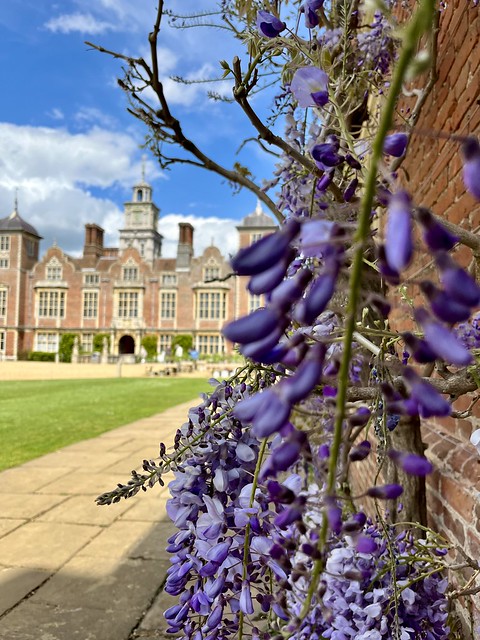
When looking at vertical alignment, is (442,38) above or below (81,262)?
below

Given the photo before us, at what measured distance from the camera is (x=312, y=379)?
34 centimetres

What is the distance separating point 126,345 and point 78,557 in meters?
32.1

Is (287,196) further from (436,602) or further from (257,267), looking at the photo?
(257,267)

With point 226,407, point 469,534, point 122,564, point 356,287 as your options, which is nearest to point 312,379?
point 356,287

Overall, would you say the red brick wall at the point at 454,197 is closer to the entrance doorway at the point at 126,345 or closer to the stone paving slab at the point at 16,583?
the stone paving slab at the point at 16,583

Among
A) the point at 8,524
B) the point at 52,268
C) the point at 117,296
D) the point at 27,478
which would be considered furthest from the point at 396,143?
the point at 52,268

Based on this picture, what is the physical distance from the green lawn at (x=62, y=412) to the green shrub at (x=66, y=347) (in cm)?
1965

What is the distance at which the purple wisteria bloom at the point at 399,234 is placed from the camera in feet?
0.97

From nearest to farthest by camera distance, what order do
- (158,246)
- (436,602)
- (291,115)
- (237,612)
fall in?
(237,612), (436,602), (291,115), (158,246)

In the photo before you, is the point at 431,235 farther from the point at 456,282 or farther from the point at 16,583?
the point at 16,583

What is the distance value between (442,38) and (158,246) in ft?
145

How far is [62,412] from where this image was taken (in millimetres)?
8422

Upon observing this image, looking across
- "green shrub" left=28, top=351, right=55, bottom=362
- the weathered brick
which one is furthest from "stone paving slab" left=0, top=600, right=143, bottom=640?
"green shrub" left=28, top=351, right=55, bottom=362

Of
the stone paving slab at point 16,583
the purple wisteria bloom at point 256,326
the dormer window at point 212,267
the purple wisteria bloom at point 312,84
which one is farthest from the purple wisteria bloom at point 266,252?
the dormer window at point 212,267
